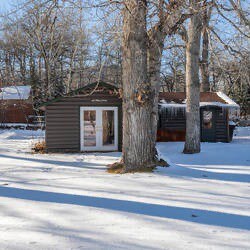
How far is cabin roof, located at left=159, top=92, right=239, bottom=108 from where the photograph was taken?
17062 mm

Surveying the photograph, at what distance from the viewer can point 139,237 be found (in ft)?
10.5

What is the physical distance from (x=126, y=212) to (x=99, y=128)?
9718 mm

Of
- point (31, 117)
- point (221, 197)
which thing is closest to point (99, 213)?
point (221, 197)

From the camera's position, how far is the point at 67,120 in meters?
13.4

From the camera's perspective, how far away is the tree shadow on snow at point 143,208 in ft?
12.1

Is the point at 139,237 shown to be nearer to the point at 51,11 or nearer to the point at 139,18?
the point at 139,18

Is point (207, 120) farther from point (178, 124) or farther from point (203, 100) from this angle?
point (178, 124)

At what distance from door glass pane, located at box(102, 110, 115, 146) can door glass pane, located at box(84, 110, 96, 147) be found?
0.43 metres

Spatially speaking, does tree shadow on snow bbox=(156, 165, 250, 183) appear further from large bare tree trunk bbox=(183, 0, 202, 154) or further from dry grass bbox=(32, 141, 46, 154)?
dry grass bbox=(32, 141, 46, 154)

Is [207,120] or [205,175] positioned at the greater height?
[207,120]

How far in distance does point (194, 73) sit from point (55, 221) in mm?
8873

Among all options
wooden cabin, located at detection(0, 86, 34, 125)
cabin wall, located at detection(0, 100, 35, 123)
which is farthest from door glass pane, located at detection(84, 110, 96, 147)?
cabin wall, located at detection(0, 100, 35, 123)

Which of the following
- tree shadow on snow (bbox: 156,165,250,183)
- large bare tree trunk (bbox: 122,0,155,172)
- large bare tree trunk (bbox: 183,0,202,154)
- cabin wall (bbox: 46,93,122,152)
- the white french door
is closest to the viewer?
tree shadow on snow (bbox: 156,165,250,183)

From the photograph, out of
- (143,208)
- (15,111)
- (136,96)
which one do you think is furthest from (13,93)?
(143,208)
